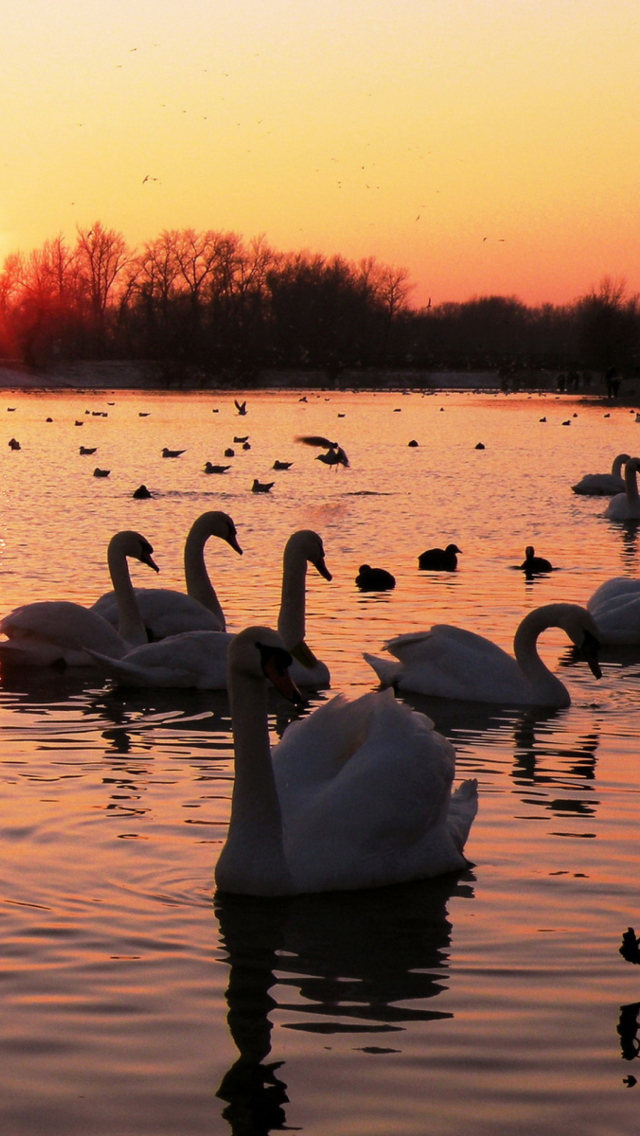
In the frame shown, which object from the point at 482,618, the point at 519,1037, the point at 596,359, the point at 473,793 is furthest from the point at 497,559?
the point at 596,359

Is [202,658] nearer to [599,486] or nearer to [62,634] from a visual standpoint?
[62,634]

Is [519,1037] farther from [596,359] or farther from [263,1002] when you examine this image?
[596,359]

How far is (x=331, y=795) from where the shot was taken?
20.3 feet

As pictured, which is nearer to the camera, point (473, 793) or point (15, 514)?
point (473, 793)

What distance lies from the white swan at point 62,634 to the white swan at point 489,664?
1793 millimetres

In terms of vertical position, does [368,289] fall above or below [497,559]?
above

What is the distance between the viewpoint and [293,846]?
6.16 metres

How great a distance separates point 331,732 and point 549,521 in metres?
16.9

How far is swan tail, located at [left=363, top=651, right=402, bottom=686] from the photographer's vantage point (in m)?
10.7

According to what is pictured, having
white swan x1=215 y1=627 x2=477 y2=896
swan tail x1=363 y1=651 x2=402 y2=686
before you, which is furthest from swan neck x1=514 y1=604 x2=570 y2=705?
white swan x1=215 y1=627 x2=477 y2=896

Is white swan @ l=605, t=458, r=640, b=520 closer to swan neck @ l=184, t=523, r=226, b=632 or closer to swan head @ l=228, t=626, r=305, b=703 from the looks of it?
swan neck @ l=184, t=523, r=226, b=632

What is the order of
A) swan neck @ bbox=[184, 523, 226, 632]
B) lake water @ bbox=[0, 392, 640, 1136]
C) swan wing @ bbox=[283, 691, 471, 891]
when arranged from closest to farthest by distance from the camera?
lake water @ bbox=[0, 392, 640, 1136], swan wing @ bbox=[283, 691, 471, 891], swan neck @ bbox=[184, 523, 226, 632]

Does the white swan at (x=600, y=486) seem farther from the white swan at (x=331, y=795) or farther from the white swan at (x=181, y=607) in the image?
the white swan at (x=331, y=795)

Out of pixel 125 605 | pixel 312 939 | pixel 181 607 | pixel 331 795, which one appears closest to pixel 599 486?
pixel 181 607
